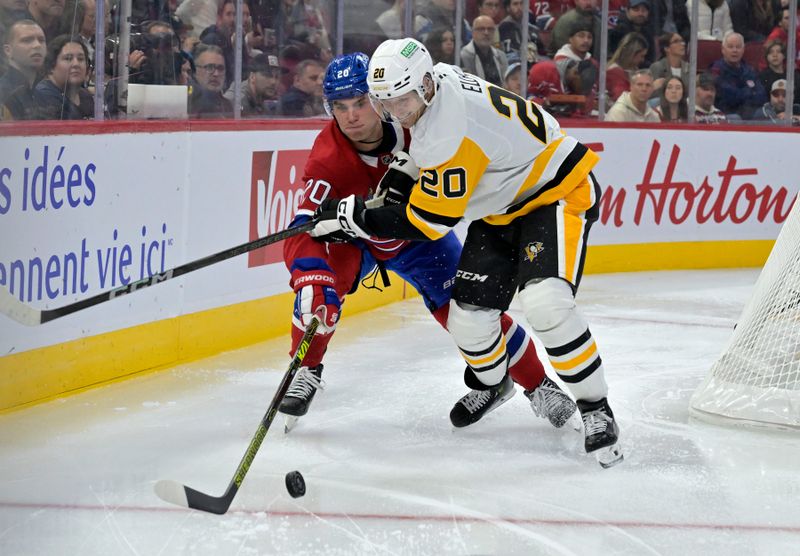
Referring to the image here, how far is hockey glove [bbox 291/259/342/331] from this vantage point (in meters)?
2.88

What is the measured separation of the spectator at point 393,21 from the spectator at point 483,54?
20.8 inches

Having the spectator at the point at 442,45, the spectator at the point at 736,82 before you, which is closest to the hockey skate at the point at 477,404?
the spectator at the point at 442,45

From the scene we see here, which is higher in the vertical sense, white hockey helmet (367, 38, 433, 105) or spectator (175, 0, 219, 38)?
spectator (175, 0, 219, 38)

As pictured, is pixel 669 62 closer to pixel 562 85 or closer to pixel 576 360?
pixel 562 85

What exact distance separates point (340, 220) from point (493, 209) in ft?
1.24

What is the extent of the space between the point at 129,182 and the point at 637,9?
12.3 feet

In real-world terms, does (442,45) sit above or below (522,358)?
above

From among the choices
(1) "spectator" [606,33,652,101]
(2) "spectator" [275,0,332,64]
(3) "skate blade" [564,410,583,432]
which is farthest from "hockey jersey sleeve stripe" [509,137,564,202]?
(1) "spectator" [606,33,652,101]

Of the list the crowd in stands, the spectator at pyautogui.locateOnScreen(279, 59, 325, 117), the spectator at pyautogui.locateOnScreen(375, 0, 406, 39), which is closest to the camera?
the crowd in stands

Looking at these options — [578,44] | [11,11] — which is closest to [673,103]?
[578,44]

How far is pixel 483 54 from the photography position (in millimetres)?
5867

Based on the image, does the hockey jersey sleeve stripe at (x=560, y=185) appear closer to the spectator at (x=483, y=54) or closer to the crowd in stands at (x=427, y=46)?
the crowd in stands at (x=427, y=46)

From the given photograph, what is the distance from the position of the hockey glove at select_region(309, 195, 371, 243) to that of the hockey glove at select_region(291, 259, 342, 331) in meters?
0.08

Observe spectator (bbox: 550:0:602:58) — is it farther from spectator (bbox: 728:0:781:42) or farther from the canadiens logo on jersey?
the canadiens logo on jersey
